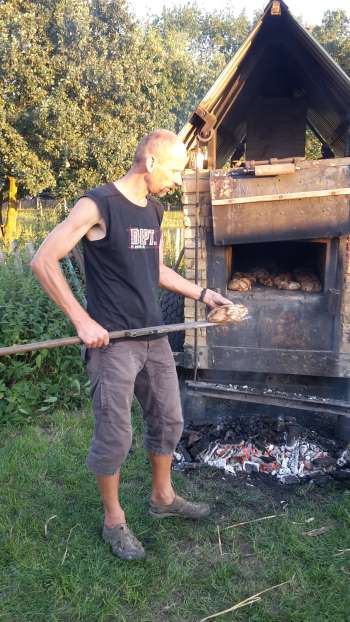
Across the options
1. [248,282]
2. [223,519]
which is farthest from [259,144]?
[223,519]

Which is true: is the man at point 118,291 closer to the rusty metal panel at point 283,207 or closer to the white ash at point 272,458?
the white ash at point 272,458

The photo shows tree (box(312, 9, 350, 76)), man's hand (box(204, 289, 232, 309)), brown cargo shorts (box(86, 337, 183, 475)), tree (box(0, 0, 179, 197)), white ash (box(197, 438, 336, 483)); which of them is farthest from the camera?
tree (box(312, 9, 350, 76))

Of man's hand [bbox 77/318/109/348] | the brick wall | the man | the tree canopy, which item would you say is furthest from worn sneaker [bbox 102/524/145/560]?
the tree canopy

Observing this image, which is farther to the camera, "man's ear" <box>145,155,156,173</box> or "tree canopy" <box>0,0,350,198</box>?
"tree canopy" <box>0,0,350,198</box>

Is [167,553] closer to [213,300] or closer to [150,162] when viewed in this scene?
[213,300]

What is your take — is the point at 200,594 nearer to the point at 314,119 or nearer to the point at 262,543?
the point at 262,543

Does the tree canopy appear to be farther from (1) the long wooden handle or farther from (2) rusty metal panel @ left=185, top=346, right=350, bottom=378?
(1) the long wooden handle

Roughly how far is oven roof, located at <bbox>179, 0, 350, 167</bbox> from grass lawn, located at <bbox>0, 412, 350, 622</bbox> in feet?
8.94

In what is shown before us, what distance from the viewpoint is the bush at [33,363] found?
13.7 feet

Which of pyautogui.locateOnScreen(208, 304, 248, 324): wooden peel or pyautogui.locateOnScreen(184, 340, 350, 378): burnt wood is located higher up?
pyautogui.locateOnScreen(208, 304, 248, 324): wooden peel

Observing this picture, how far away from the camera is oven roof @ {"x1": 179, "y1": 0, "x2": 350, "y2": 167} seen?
3885mm

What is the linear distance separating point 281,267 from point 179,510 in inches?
112

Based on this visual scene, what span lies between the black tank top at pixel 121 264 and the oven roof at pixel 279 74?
1.74m

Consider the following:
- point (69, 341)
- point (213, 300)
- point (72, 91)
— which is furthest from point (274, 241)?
point (72, 91)
